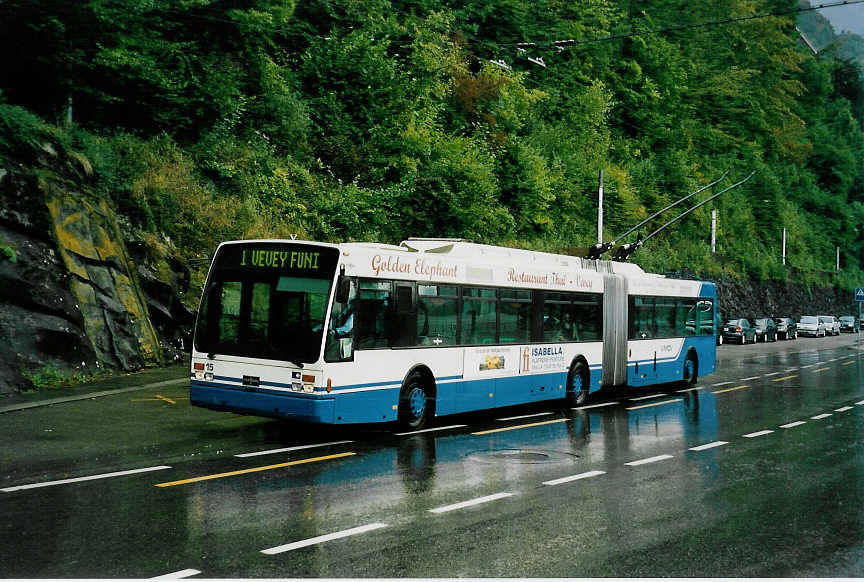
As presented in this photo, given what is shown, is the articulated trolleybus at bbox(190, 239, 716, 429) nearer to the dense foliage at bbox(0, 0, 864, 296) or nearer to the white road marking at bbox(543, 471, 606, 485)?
the white road marking at bbox(543, 471, 606, 485)

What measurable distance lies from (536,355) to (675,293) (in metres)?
8.00

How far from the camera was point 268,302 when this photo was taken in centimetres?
1372

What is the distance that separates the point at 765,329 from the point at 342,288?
180ft

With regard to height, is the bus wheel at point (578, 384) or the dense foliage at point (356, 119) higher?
the dense foliage at point (356, 119)

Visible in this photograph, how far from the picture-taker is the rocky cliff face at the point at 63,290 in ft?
62.8

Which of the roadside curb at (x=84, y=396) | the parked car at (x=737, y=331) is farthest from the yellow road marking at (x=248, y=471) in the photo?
the parked car at (x=737, y=331)

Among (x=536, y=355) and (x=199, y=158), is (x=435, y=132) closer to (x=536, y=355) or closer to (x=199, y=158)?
(x=199, y=158)

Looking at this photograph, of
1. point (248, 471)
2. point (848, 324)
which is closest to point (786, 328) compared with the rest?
point (848, 324)

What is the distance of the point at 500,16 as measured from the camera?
53406 mm

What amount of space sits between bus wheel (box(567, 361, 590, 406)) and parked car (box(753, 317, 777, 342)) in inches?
1747

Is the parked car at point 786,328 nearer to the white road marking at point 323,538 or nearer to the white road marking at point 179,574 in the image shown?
the white road marking at point 323,538

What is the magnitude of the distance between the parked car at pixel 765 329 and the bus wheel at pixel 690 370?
3742 cm

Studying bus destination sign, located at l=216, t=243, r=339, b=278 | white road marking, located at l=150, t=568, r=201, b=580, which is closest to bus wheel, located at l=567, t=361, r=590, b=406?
bus destination sign, located at l=216, t=243, r=339, b=278

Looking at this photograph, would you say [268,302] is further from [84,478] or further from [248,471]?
[84,478]
